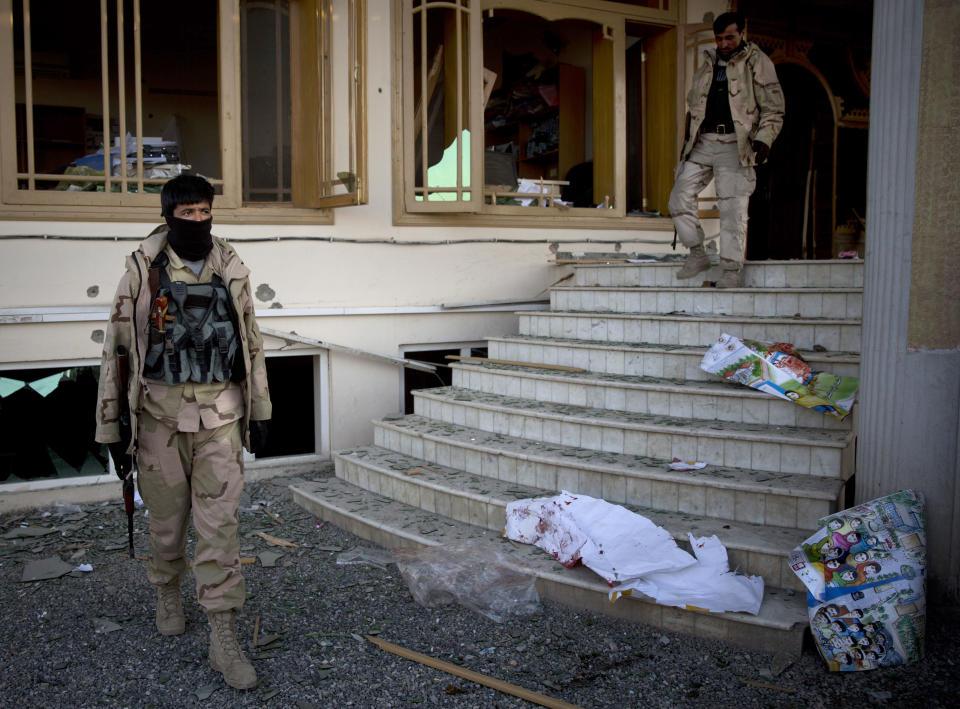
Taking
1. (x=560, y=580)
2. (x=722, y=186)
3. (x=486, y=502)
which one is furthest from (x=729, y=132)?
(x=560, y=580)

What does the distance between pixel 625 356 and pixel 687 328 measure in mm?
488

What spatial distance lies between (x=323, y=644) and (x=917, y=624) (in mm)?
2486

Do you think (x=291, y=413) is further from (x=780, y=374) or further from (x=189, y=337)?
(x=780, y=374)

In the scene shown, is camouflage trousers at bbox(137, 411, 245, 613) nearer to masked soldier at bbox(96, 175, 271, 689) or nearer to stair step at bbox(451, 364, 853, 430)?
masked soldier at bbox(96, 175, 271, 689)

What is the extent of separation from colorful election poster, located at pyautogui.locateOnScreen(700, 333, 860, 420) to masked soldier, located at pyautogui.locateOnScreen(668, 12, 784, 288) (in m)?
1.10

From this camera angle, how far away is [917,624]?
316 centimetres

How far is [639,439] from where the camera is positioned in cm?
466

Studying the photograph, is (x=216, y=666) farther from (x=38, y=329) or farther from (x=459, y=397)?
(x=38, y=329)

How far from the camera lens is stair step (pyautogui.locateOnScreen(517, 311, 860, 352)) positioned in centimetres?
495

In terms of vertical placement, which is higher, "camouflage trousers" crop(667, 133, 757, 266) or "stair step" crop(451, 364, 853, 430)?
"camouflage trousers" crop(667, 133, 757, 266)

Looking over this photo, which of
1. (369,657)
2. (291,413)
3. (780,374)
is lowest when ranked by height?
(369,657)

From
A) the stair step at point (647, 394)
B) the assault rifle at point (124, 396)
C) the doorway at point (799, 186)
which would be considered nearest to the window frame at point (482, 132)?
the stair step at point (647, 394)

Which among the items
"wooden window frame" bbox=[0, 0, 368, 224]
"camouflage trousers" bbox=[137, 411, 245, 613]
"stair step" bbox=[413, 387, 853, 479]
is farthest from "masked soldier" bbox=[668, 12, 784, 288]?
"camouflage trousers" bbox=[137, 411, 245, 613]

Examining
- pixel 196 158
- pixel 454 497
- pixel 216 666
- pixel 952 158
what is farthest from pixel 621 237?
pixel 196 158
